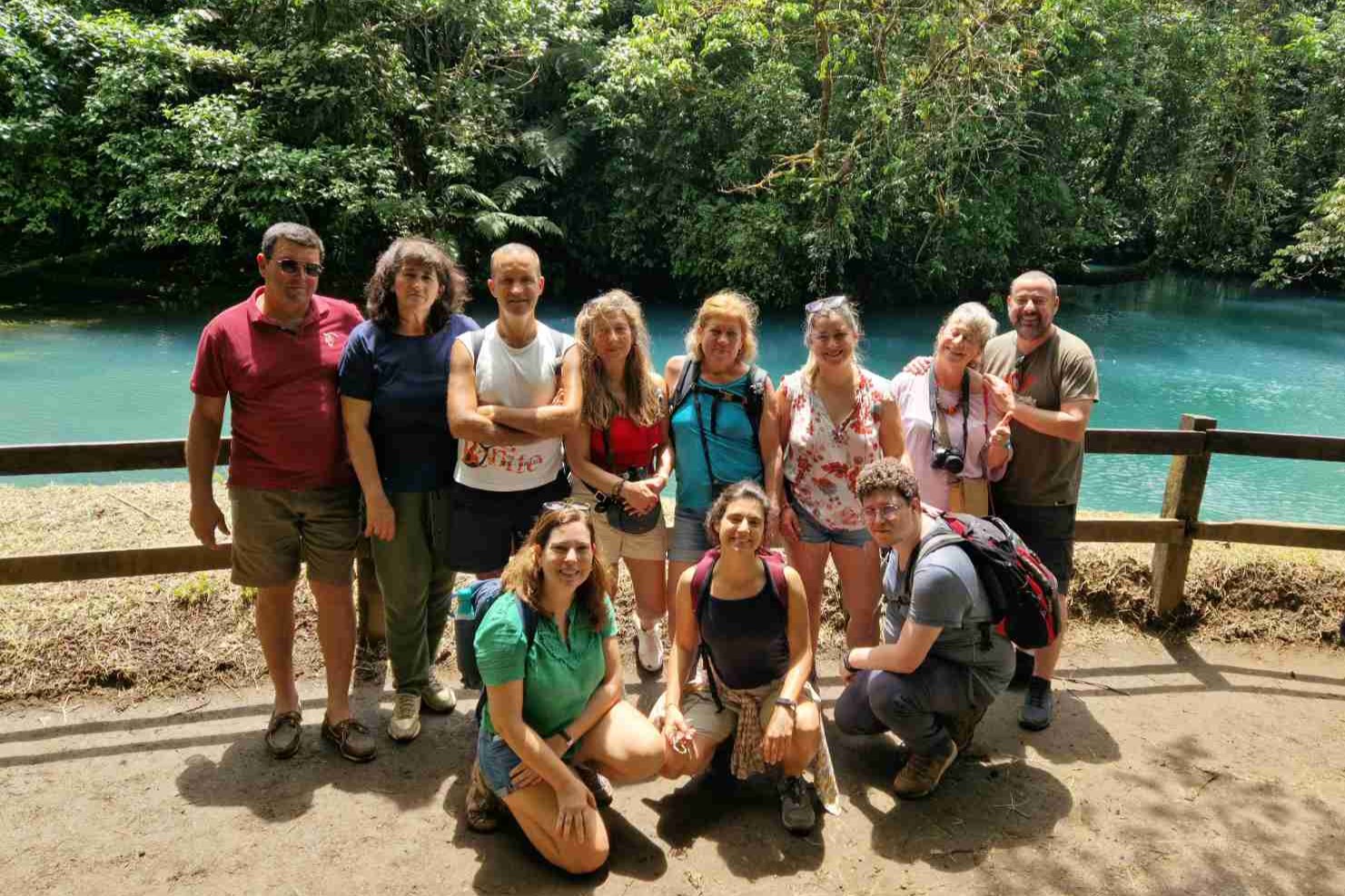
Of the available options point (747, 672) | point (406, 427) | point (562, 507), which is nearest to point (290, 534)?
point (406, 427)

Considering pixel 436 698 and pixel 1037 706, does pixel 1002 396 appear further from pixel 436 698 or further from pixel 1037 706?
pixel 436 698

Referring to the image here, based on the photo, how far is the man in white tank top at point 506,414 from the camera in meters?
3.26

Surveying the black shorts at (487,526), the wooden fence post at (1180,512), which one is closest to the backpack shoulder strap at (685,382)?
the black shorts at (487,526)

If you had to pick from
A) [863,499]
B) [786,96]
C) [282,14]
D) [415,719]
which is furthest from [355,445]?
[282,14]

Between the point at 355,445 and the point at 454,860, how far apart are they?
143 centimetres

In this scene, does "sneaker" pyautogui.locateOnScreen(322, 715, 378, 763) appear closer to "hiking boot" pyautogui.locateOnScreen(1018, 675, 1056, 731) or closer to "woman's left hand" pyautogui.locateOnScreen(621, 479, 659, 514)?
"woman's left hand" pyautogui.locateOnScreen(621, 479, 659, 514)

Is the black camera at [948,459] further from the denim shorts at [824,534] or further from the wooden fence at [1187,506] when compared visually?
the wooden fence at [1187,506]

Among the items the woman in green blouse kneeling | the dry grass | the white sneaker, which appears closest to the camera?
the woman in green blouse kneeling

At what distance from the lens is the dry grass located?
3916 millimetres

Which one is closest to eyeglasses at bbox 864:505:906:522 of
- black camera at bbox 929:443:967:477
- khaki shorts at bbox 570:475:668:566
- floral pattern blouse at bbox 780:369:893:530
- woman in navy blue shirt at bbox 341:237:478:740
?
floral pattern blouse at bbox 780:369:893:530

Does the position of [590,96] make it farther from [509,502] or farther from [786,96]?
[509,502]

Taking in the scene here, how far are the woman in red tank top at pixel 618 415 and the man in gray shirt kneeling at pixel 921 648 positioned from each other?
913 millimetres

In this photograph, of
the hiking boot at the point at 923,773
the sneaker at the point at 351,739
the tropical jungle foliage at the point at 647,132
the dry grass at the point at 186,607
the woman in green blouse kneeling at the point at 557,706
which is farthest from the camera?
the tropical jungle foliage at the point at 647,132

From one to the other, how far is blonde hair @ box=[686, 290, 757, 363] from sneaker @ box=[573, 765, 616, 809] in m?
1.59
